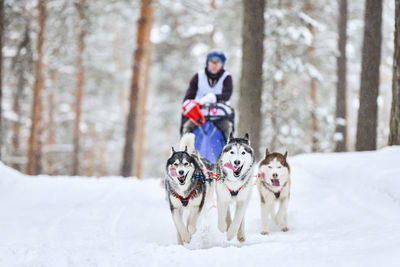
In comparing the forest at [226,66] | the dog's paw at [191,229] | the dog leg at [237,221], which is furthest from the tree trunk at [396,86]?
the dog's paw at [191,229]

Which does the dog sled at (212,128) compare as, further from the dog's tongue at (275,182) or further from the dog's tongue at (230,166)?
the dog's tongue at (230,166)

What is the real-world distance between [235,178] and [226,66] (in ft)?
43.7

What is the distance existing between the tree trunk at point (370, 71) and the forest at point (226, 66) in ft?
0.08

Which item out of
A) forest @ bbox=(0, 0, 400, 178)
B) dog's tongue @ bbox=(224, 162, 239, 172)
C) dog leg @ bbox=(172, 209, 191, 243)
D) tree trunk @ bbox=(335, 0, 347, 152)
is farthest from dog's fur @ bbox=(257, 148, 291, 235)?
tree trunk @ bbox=(335, 0, 347, 152)

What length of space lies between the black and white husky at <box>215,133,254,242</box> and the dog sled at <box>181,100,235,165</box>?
4.02ft

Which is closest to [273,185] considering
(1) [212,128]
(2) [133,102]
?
(1) [212,128]

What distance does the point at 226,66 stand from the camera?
55.5ft

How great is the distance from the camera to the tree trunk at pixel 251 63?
7.89 metres

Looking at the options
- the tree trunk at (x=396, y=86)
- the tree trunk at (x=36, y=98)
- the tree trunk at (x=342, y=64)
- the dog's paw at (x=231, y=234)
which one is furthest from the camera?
the tree trunk at (x=36, y=98)

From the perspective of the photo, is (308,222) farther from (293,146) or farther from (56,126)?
(56,126)

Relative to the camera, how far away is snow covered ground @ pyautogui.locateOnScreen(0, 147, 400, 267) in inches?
128

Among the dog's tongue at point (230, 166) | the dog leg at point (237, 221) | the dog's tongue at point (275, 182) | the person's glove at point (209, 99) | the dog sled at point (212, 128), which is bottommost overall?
the dog leg at point (237, 221)

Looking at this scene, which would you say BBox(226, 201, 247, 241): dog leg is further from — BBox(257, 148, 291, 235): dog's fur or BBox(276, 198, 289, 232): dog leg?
BBox(276, 198, 289, 232): dog leg

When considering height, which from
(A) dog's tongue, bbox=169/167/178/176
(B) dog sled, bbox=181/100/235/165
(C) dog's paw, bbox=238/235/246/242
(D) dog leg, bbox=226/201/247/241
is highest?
(B) dog sled, bbox=181/100/235/165
